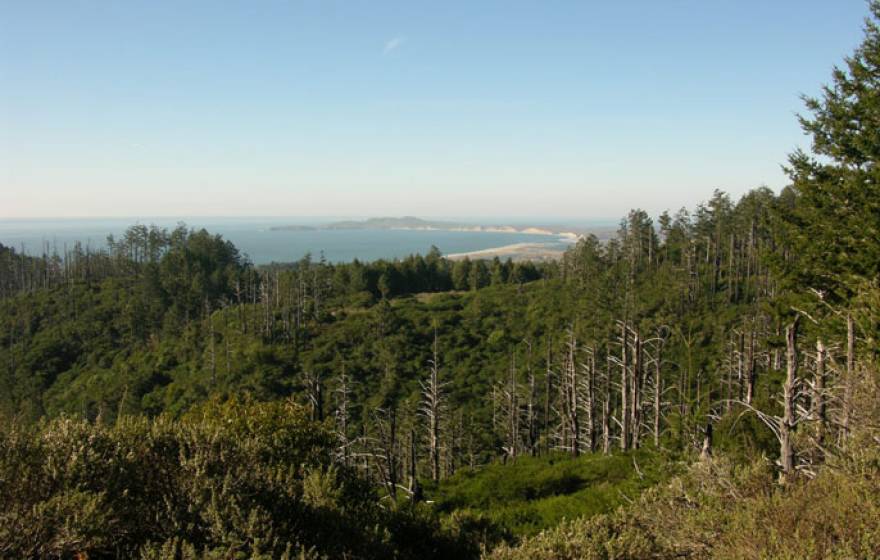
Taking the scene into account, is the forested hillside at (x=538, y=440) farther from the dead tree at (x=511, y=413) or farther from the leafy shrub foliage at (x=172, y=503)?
the dead tree at (x=511, y=413)

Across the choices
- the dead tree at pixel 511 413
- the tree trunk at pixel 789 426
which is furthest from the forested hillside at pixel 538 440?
the dead tree at pixel 511 413

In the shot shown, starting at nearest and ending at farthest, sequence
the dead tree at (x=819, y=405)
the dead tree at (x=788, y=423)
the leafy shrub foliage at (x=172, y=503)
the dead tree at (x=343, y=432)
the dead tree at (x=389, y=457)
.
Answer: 1. the leafy shrub foliage at (x=172, y=503)
2. the dead tree at (x=788, y=423)
3. the dead tree at (x=819, y=405)
4. the dead tree at (x=389, y=457)
5. the dead tree at (x=343, y=432)

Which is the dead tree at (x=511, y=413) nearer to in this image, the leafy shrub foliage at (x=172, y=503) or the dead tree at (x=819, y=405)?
the dead tree at (x=819, y=405)

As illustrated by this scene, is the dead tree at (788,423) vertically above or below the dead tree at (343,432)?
above

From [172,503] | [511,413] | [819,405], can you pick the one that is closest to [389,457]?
[172,503]

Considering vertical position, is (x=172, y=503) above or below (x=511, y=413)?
above

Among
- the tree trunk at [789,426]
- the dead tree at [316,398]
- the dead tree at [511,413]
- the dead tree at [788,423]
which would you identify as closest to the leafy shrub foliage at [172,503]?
the dead tree at [316,398]

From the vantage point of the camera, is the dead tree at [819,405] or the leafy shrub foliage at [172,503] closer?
the leafy shrub foliage at [172,503]

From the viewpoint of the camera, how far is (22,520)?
32.3 feet

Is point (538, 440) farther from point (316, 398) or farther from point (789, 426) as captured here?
point (789, 426)

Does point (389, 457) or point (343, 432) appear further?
point (343, 432)

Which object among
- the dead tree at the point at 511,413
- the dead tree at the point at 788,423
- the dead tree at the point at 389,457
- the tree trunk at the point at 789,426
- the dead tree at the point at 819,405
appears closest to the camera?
the dead tree at the point at 788,423

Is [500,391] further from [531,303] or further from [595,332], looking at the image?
[531,303]

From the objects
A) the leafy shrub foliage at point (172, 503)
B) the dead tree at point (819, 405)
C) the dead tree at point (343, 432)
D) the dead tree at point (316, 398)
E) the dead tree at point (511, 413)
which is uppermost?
the dead tree at point (819, 405)
